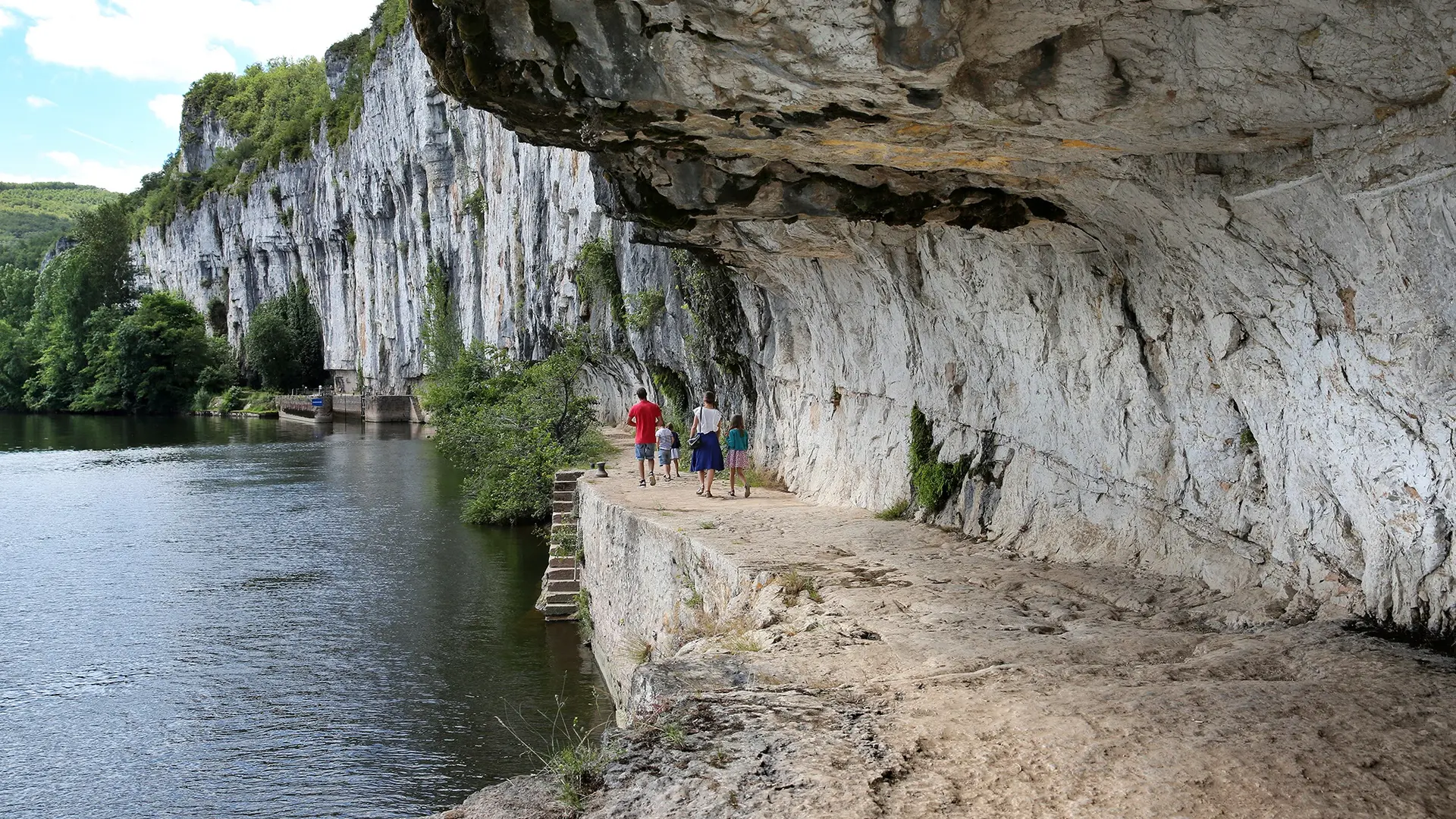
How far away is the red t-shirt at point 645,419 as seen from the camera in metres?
14.0

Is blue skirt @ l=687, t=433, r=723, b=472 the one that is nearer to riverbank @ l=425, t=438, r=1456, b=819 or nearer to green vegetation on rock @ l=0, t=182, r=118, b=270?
riverbank @ l=425, t=438, r=1456, b=819

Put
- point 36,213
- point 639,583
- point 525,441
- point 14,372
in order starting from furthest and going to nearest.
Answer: point 36,213
point 14,372
point 525,441
point 639,583

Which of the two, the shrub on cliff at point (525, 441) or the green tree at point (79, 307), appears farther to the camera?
the green tree at point (79, 307)

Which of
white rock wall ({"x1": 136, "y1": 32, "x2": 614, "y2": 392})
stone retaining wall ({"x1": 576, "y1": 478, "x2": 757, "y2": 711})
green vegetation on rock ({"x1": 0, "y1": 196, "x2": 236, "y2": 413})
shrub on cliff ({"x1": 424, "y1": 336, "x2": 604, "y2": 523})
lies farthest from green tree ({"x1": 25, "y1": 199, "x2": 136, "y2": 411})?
stone retaining wall ({"x1": 576, "y1": 478, "x2": 757, "y2": 711})

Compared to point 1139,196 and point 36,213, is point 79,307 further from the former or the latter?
point 36,213

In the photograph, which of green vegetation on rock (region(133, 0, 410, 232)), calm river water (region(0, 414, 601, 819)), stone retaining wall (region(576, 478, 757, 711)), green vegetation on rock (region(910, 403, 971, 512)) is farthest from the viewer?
green vegetation on rock (region(133, 0, 410, 232))

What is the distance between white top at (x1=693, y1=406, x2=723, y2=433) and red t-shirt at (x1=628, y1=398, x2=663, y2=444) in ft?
5.11

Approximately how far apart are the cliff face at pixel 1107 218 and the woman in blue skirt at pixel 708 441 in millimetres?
2561

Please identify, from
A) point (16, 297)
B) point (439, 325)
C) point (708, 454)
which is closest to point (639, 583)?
point (708, 454)

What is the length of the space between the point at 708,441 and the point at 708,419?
263 mm

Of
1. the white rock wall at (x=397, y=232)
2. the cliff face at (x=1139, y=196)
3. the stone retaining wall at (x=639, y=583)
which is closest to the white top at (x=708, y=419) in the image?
the stone retaining wall at (x=639, y=583)

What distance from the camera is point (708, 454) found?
12406 mm

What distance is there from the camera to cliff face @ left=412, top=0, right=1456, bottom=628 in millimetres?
4402

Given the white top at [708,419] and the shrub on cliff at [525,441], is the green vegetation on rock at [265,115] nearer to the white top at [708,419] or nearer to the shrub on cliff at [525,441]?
the shrub on cliff at [525,441]
